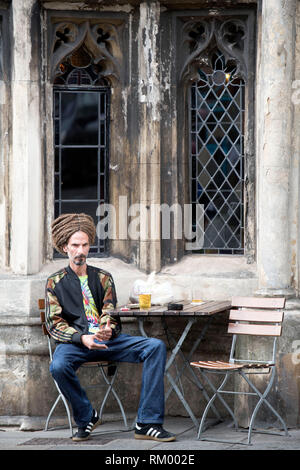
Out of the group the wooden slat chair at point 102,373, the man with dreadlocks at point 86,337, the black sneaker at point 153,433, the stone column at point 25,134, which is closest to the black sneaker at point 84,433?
the man with dreadlocks at point 86,337

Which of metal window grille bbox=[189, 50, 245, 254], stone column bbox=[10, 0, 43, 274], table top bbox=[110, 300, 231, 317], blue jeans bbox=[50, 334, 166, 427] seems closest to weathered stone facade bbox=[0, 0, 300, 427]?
stone column bbox=[10, 0, 43, 274]

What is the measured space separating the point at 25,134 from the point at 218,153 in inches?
67.3

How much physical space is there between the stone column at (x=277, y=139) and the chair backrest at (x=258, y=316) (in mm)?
186

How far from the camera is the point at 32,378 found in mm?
8414

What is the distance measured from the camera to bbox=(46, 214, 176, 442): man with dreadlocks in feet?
24.2

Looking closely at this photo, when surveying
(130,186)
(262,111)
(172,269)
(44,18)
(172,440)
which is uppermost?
(44,18)

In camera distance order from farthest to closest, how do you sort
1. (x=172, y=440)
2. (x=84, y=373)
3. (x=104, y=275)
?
(x=84, y=373) → (x=104, y=275) → (x=172, y=440)

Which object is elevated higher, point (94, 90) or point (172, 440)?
point (94, 90)

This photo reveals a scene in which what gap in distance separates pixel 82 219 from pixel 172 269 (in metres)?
1.15

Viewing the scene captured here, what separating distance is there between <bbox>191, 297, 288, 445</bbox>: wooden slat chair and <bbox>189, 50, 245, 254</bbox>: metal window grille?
1.02 meters

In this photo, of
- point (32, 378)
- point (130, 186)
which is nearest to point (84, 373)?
point (32, 378)

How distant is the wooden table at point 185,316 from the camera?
7.51 metres

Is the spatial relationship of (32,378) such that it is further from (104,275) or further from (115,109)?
(115,109)

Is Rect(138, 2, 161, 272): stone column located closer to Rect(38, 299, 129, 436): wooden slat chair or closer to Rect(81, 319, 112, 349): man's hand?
Rect(38, 299, 129, 436): wooden slat chair
